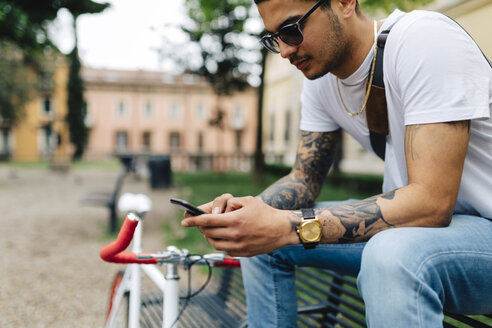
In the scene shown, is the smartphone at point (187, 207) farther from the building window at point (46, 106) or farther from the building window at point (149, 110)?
the building window at point (46, 106)

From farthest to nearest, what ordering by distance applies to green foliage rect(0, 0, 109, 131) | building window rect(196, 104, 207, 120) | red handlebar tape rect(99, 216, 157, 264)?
building window rect(196, 104, 207, 120) → green foliage rect(0, 0, 109, 131) → red handlebar tape rect(99, 216, 157, 264)

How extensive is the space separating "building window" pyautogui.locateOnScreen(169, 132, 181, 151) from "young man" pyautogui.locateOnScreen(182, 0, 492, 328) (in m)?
48.1

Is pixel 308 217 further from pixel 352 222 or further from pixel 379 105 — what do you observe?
pixel 379 105

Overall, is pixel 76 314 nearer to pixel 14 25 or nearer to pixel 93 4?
pixel 14 25

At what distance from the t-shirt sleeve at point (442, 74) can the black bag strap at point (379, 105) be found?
0.20 m

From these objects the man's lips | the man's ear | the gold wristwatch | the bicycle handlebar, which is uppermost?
the man's ear

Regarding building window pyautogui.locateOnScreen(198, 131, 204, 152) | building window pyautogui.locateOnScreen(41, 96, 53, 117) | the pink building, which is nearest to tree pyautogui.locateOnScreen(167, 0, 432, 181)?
the pink building

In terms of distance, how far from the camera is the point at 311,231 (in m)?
1.39

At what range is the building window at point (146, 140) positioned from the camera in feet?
160

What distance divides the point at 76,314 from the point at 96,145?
4599cm

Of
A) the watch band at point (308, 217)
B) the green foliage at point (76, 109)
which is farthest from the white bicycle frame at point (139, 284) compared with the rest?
the green foliage at point (76, 109)

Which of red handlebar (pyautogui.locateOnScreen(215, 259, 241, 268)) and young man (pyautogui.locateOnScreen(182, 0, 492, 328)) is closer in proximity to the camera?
young man (pyautogui.locateOnScreen(182, 0, 492, 328))

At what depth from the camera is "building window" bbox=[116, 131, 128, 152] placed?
47844 millimetres

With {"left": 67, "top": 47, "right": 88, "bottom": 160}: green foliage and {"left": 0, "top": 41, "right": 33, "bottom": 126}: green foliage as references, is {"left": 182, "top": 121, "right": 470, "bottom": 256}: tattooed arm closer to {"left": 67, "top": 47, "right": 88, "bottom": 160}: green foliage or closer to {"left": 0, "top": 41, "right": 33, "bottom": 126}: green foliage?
{"left": 0, "top": 41, "right": 33, "bottom": 126}: green foliage
